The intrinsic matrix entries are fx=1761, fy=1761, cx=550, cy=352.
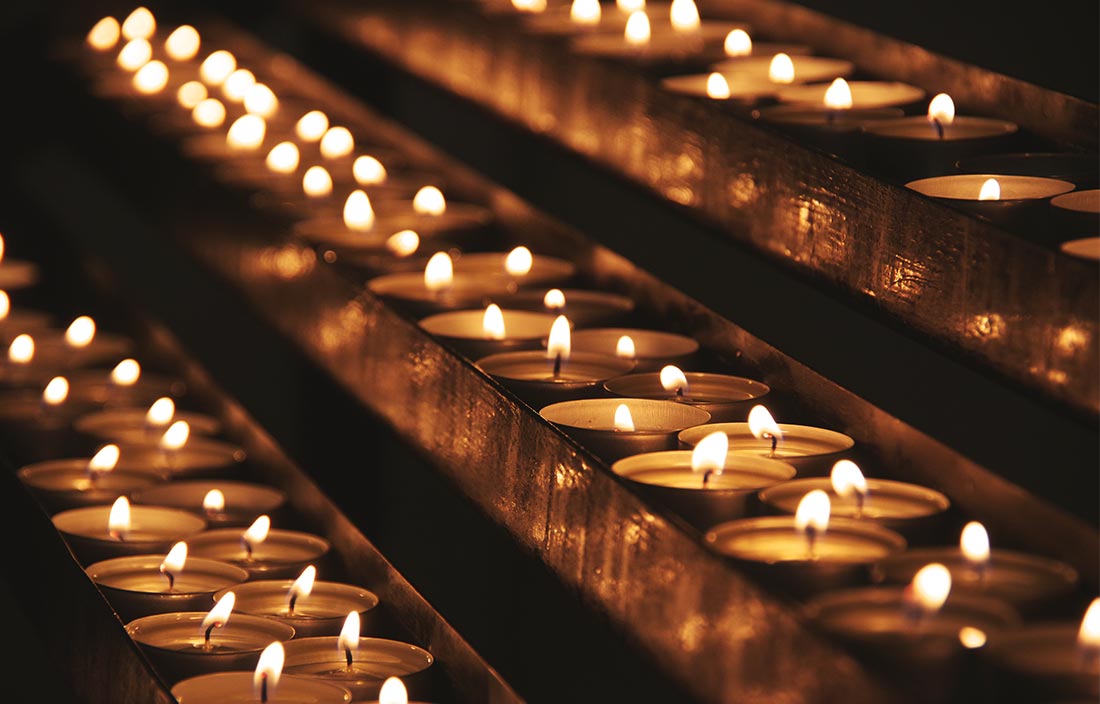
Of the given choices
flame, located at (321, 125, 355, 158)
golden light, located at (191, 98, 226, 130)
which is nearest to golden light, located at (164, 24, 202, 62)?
golden light, located at (191, 98, 226, 130)

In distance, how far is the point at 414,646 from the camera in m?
1.35

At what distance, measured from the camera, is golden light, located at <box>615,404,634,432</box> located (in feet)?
4.49

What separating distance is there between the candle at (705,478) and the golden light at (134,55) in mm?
1794

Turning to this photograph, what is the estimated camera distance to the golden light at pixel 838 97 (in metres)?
1.70

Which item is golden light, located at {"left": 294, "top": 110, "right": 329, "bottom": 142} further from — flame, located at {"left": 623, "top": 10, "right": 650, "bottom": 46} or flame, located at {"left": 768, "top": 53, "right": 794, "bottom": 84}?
flame, located at {"left": 768, "top": 53, "right": 794, "bottom": 84}

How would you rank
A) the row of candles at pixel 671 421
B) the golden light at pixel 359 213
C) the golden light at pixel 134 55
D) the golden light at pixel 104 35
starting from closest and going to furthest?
the row of candles at pixel 671 421, the golden light at pixel 359 213, the golden light at pixel 134 55, the golden light at pixel 104 35

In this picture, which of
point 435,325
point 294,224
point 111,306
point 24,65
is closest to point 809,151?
point 435,325

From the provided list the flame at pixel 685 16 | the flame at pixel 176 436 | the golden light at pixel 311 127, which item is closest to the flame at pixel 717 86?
the flame at pixel 685 16

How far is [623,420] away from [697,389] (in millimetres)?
151

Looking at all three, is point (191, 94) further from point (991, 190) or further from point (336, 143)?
point (991, 190)

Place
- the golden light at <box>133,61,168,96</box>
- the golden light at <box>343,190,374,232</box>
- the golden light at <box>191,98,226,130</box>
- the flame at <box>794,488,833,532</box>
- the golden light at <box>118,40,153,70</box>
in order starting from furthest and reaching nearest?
the golden light at <box>118,40,153,70</box> → the golden light at <box>133,61,168,96</box> → the golden light at <box>191,98,226,130</box> → the golden light at <box>343,190,374,232</box> → the flame at <box>794,488,833,532</box>

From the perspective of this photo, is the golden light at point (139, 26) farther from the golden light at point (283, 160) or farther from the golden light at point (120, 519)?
the golden light at point (120, 519)

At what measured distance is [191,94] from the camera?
105 inches

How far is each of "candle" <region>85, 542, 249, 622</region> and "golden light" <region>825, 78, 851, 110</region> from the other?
713 millimetres
